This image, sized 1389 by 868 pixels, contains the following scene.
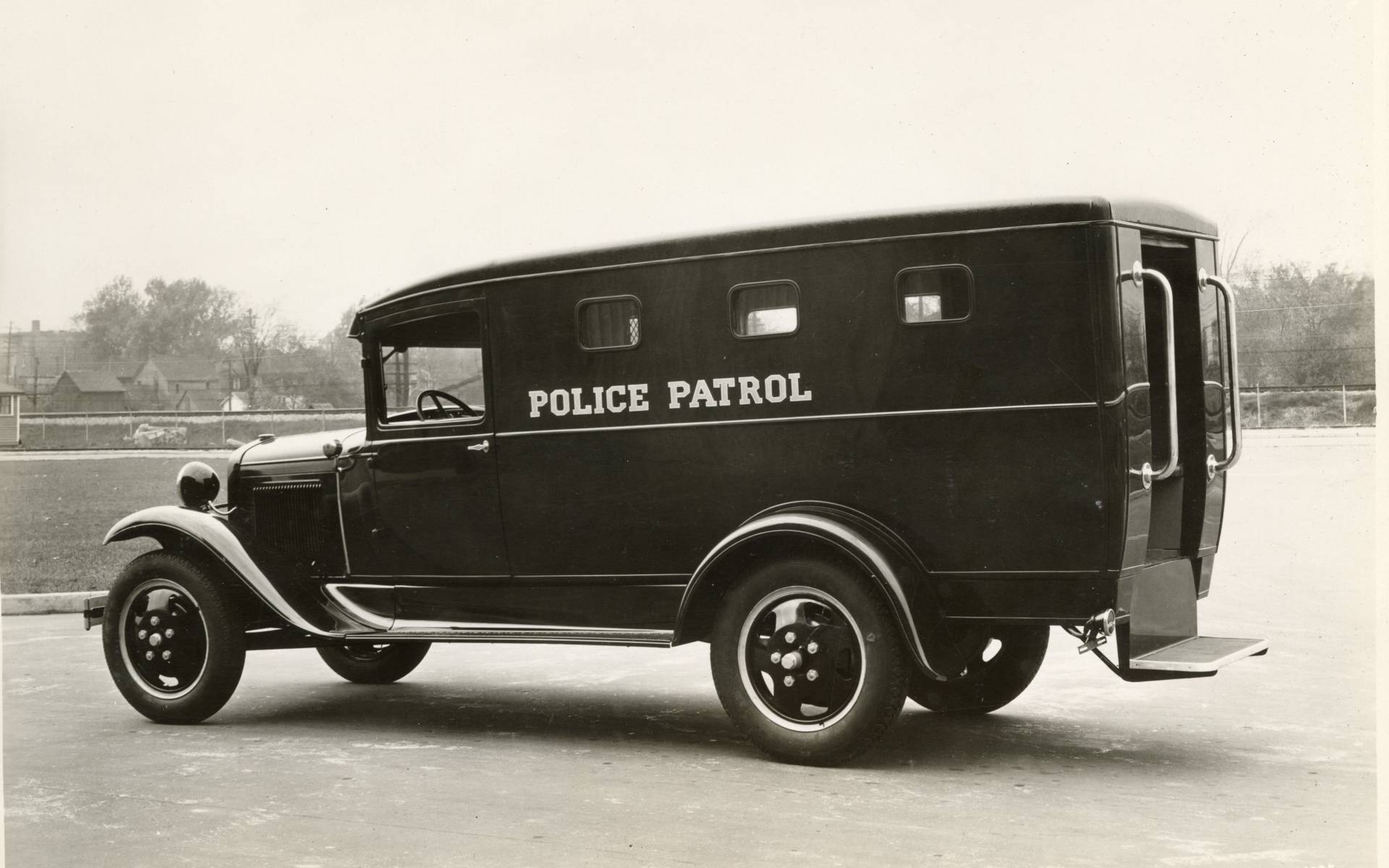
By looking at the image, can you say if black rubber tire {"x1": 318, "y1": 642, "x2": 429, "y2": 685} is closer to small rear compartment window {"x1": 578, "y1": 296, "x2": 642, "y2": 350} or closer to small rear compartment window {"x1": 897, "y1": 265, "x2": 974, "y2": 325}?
small rear compartment window {"x1": 578, "y1": 296, "x2": 642, "y2": 350}

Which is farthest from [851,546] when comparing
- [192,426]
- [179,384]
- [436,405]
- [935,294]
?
[192,426]

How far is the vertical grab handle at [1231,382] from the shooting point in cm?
547

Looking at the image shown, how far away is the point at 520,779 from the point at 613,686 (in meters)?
2.16

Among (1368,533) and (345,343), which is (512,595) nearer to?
(1368,533)

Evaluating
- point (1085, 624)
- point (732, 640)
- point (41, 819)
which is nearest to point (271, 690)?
→ point (41, 819)

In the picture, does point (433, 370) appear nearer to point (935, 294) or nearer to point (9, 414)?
point (935, 294)

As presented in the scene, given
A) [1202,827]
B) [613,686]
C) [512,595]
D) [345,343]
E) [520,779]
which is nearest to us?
[1202,827]

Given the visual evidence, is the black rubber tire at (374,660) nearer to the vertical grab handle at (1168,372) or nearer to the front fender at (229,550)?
the front fender at (229,550)

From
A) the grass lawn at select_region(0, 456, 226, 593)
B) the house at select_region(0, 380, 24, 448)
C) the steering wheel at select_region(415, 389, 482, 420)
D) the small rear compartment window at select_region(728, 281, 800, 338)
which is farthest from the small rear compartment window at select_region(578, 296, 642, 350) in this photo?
the grass lawn at select_region(0, 456, 226, 593)

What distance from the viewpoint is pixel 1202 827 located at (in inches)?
169

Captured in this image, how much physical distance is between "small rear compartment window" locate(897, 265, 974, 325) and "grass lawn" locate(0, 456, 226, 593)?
8583 mm

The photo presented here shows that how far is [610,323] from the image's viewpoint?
19.5 feet

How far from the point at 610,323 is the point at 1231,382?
2.73 m

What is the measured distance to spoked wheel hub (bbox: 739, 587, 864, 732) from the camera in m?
5.27
